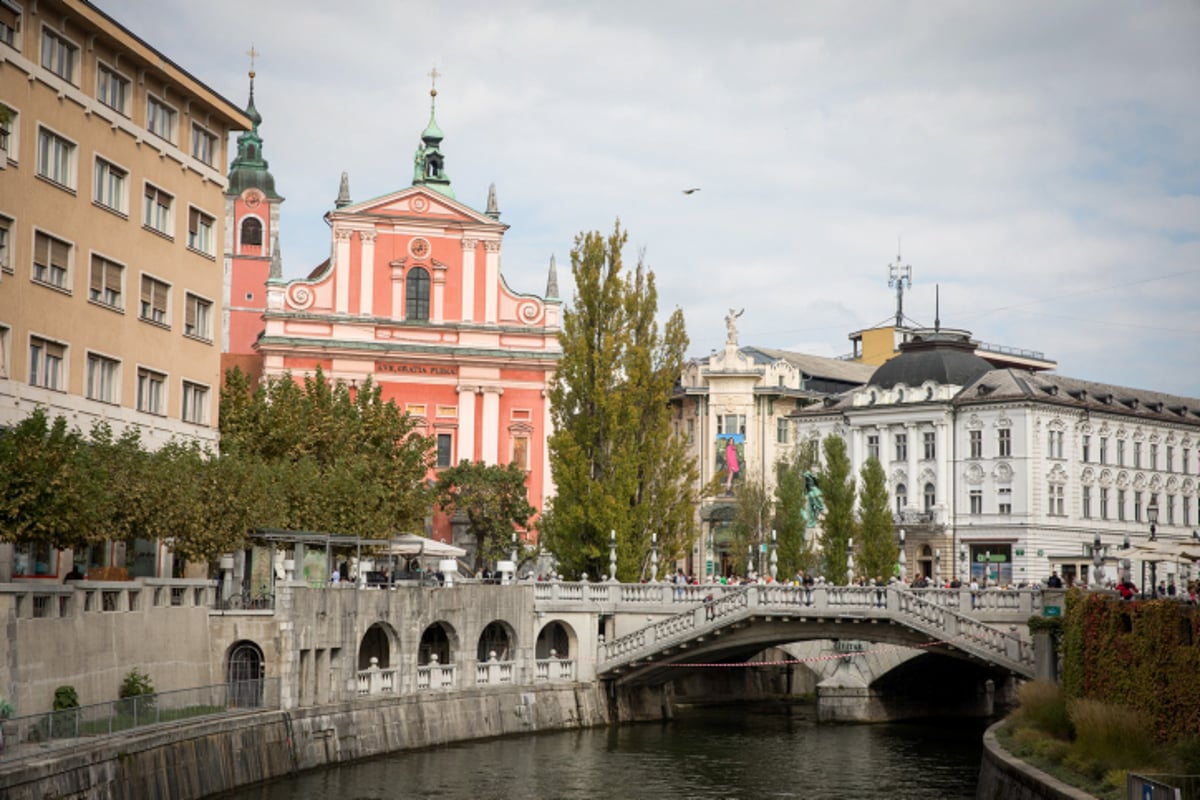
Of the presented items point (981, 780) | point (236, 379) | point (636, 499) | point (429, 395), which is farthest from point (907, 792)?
point (429, 395)

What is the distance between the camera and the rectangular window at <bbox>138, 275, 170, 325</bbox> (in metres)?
49.2

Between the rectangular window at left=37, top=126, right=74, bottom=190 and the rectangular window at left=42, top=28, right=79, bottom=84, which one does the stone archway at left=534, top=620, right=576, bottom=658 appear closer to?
the rectangular window at left=37, top=126, right=74, bottom=190

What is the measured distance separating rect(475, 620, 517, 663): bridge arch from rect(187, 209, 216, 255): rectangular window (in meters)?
15.5

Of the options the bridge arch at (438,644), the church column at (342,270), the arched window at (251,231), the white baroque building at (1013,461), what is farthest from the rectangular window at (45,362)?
the arched window at (251,231)

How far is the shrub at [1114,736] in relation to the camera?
29938mm

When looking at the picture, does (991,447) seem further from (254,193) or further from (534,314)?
(254,193)

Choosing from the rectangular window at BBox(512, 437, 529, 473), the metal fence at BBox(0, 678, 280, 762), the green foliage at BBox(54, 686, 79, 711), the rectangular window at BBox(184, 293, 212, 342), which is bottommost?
the metal fence at BBox(0, 678, 280, 762)

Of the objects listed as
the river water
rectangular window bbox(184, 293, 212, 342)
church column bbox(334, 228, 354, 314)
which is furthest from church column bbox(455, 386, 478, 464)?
rectangular window bbox(184, 293, 212, 342)

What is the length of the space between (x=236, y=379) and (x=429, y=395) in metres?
26.3

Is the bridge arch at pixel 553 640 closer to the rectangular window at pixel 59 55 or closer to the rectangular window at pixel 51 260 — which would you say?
the rectangular window at pixel 51 260

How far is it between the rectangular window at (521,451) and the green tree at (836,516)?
15426mm

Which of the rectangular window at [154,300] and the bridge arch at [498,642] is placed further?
the bridge arch at [498,642]

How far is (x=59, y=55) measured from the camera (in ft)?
146

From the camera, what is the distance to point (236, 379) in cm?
6062
